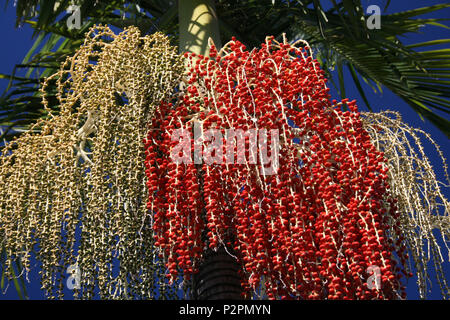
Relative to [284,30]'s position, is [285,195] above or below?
below

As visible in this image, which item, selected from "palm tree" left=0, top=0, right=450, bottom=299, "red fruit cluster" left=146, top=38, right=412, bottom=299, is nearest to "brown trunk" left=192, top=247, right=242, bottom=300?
"red fruit cluster" left=146, top=38, right=412, bottom=299

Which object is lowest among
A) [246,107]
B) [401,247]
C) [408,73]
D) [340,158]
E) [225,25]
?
[401,247]

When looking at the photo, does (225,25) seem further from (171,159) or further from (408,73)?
(171,159)

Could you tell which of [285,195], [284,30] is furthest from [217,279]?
[284,30]

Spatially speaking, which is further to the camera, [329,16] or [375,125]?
[329,16]

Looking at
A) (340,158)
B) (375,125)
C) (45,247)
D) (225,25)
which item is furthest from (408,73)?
(45,247)

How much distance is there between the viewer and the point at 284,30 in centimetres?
562

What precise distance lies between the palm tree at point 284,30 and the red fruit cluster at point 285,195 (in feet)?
2.63

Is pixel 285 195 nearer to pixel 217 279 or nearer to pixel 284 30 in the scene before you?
pixel 217 279

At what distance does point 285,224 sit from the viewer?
124 inches

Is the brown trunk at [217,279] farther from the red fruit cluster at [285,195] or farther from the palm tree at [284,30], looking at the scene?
the palm tree at [284,30]

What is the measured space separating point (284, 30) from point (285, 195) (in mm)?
2809

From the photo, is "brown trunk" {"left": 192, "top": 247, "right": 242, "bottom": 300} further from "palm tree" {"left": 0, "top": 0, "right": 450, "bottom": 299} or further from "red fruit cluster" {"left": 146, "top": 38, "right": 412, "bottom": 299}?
"palm tree" {"left": 0, "top": 0, "right": 450, "bottom": 299}

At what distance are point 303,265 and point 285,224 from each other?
0.23 m
